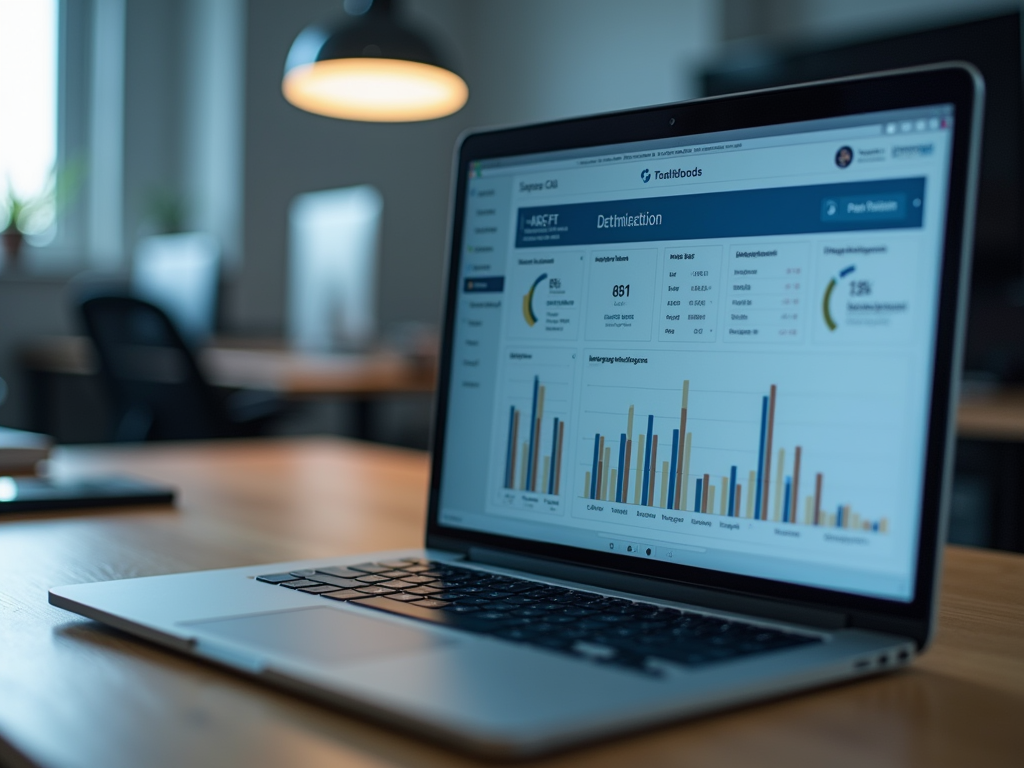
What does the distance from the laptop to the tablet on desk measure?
1.32 ft

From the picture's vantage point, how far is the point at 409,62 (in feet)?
7.86

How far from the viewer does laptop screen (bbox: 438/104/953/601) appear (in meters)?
0.54

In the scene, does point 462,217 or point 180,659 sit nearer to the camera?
point 180,659

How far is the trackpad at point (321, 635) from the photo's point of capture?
471 mm

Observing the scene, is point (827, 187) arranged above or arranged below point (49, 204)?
below

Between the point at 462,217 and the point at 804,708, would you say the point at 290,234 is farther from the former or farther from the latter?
the point at 804,708

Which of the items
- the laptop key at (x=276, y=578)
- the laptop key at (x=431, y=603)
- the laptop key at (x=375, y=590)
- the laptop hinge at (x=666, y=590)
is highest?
the laptop hinge at (x=666, y=590)

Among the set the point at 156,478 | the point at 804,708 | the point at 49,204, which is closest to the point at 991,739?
the point at 804,708

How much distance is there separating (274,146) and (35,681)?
4.50 meters

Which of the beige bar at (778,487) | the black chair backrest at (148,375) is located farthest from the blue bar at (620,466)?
the black chair backrest at (148,375)

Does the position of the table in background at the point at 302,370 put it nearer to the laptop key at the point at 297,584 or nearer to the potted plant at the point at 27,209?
the potted plant at the point at 27,209

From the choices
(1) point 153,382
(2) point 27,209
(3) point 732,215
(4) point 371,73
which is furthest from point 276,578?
(2) point 27,209

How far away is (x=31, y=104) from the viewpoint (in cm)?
450

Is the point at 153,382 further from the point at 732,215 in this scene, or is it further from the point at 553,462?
the point at 732,215
